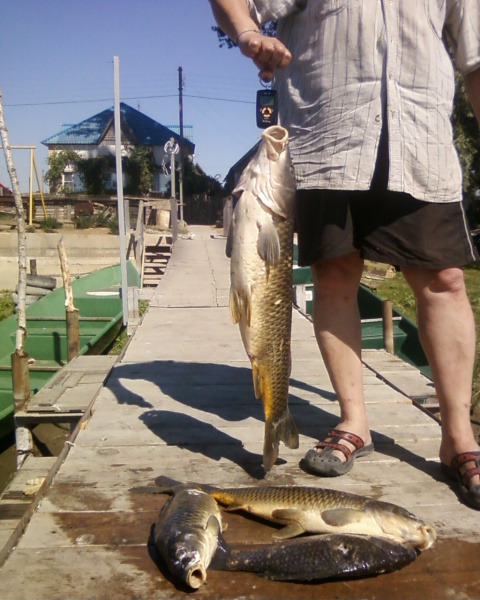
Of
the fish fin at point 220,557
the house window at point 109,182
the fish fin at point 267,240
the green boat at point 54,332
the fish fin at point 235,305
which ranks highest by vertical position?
the house window at point 109,182

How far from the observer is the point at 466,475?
2506 millimetres

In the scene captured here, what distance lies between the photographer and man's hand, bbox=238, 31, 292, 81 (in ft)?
8.03

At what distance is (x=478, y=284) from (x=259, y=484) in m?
16.4

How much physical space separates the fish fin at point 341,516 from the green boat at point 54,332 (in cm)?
625

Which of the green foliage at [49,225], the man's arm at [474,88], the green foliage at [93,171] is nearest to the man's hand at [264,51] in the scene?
the man's arm at [474,88]

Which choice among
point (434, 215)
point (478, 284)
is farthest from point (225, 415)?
point (478, 284)

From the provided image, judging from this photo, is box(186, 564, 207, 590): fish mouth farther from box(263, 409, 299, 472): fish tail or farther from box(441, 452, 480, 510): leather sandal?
box(441, 452, 480, 510): leather sandal

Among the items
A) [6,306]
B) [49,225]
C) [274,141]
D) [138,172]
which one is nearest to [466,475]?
[274,141]

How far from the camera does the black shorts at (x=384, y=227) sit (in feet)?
8.48

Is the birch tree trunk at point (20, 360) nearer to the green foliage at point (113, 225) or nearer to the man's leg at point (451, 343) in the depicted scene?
the man's leg at point (451, 343)

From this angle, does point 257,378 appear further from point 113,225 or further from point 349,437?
point 113,225

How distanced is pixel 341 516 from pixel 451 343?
869 millimetres

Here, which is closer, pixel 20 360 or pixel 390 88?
pixel 390 88

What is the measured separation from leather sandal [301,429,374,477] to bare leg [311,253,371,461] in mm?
31
